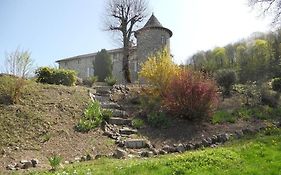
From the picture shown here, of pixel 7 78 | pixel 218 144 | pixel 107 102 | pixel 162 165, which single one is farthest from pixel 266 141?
pixel 7 78

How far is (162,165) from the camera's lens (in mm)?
8500

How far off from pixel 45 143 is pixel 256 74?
93.6ft

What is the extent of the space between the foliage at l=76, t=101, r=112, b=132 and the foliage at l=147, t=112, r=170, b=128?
69.1 inches

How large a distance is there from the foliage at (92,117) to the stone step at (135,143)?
1.88 meters

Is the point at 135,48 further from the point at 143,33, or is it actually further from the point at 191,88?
the point at 191,88

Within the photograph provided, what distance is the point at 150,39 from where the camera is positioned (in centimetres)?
3806

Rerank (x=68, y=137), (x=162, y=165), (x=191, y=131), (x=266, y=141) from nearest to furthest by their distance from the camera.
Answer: (x=162, y=165) < (x=266, y=141) < (x=68, y=137) < (x=191, y=131)

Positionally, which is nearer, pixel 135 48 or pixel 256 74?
pixel 256 74

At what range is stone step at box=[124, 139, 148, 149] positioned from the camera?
12789mm

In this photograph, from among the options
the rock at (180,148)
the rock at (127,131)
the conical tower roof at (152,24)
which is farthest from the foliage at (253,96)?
the conical tower roof at (152,24)

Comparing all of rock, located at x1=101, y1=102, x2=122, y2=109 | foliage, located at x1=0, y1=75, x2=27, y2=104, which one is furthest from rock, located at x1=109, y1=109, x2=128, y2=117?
foliage, located at x1=0, y1=75, x2=27, y2=104

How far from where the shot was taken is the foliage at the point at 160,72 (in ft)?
58.0

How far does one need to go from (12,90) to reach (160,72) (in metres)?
7.04

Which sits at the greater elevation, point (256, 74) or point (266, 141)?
point (256, 74)
